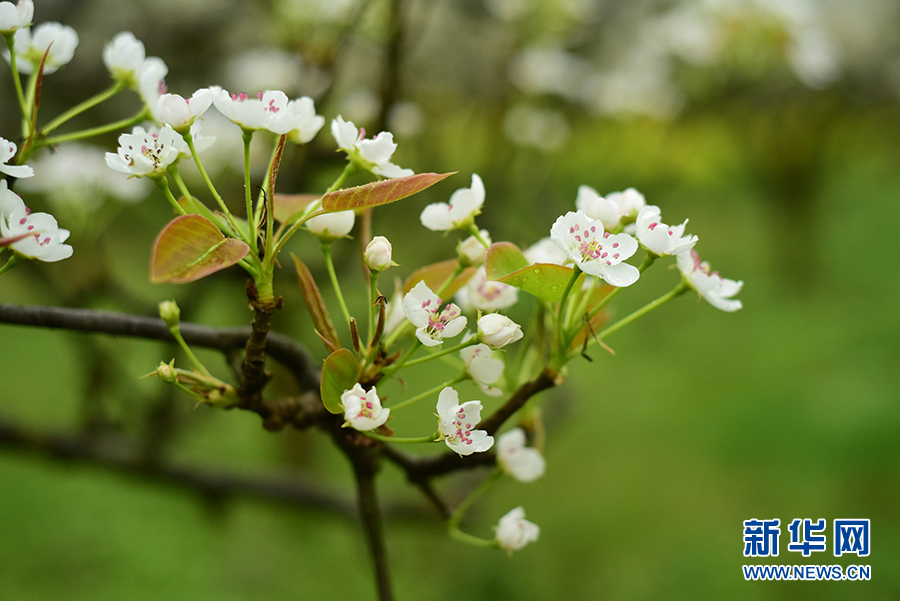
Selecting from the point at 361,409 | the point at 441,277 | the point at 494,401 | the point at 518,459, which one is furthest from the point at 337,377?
the point at 494,401

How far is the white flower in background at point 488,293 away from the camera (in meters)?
0.56

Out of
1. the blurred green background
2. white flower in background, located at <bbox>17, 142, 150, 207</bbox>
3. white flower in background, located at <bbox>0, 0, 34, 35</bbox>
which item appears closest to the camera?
white flower in background, located at <bbox>0, 0, 34, 35</bbox>

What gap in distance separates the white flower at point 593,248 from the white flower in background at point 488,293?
10 centimetres

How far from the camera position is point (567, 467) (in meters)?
2.74

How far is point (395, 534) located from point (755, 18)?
6.33 feet

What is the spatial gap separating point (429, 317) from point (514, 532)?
0.80ft

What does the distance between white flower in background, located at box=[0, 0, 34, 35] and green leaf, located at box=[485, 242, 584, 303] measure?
0.39m

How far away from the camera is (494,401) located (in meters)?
2.14

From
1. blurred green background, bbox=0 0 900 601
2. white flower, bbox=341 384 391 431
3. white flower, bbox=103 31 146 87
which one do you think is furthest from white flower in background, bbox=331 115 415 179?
blurred green background, bbox=0 0 900 601

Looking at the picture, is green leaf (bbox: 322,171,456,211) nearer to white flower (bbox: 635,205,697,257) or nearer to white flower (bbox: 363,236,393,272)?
white flower (bbox: 363,236,393,272)

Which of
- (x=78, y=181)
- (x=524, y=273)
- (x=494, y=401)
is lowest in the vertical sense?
(x=524, y=273)

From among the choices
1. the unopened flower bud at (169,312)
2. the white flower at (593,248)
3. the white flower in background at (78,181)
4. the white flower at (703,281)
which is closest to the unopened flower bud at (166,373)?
the unopened flower bud at (169,312)

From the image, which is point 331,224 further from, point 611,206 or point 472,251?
point 611,206

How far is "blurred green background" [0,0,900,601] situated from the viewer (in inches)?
60.9
